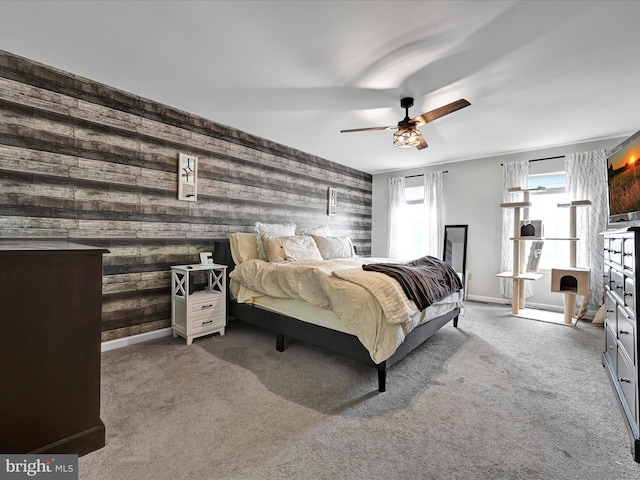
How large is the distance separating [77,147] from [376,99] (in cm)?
284

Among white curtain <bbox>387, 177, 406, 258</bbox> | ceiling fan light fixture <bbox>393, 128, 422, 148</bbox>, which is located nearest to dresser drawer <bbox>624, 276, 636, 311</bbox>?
ceiling fan light fixture <bbox>393, 128, 422, 148</bbox>

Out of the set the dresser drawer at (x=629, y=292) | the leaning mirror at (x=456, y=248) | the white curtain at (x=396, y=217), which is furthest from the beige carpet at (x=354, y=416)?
the white curtain at (x=396, y=217)

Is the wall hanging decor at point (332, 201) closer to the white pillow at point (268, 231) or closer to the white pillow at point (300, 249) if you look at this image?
the white pillow at point (268, 231)

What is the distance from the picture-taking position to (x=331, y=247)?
4035mm

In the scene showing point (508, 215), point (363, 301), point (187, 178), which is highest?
point (187, 178)

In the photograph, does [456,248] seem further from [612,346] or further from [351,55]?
[351,55]

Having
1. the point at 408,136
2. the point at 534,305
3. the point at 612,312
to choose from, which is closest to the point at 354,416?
the point at 612,312

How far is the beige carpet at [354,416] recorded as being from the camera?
1.40 meters

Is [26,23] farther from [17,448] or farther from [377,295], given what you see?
[377,295]

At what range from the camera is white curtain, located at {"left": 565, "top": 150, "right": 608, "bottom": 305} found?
4.00 meters

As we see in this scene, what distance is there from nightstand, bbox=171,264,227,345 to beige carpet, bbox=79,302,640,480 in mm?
233

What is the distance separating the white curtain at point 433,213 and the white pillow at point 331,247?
2111 millimetres

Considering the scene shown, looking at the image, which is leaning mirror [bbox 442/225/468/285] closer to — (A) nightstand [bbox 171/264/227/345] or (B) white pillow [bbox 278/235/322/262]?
(B) white pillow [bbox 278/235/322/262]

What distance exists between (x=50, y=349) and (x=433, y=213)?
5498 mm
